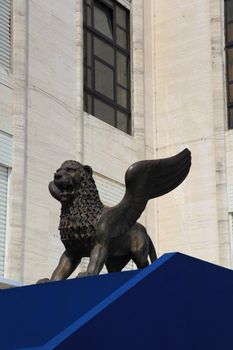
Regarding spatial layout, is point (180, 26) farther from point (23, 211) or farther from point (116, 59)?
point (23, 211)

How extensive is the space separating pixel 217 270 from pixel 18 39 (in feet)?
40.0

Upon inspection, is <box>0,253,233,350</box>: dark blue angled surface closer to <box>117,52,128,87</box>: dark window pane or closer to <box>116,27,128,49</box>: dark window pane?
<box>117,52,128,87</box>: dark window pane

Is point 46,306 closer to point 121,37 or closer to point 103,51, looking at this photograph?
point 103,51

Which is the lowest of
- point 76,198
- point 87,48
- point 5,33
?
point 76,198

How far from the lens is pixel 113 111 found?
23344 millimetres

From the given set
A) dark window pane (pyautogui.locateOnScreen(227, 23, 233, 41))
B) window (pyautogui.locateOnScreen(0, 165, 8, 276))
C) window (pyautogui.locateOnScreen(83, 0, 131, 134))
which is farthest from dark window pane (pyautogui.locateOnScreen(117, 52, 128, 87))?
window (pyautogui.locateOnScreen(0, 165, 8, 276))

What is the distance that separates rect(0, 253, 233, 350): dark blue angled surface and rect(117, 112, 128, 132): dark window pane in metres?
14.3

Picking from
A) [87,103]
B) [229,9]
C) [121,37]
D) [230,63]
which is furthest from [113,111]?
[229,9]

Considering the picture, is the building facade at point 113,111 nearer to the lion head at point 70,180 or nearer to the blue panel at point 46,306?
the lion head at point 70,180

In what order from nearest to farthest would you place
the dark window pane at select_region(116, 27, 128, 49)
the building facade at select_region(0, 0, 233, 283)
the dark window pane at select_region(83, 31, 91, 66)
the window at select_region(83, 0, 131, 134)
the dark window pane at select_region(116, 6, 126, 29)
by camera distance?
the building facade at select_region(0, 0, 233, 283) → the dark window pane at select_region(83, 31, 91, 66) → the window at select_region(83, 0, 131, 134) → the dark window pane at select_region(116, 27, 128, 49) → the dark window pane at select_region(116, 6, 126, 29)

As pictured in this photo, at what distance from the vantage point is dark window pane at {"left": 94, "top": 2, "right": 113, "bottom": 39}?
23625mm

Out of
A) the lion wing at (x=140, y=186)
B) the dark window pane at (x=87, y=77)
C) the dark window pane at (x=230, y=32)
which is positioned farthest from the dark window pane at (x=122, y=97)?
the lion wing at (x=140, y=186)

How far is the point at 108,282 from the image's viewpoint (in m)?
8.45

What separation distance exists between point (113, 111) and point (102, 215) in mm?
13447
